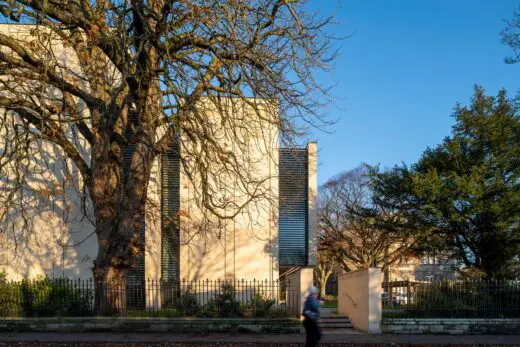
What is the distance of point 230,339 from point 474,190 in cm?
1171

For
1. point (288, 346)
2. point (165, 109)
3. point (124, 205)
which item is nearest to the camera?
point (288, 346)

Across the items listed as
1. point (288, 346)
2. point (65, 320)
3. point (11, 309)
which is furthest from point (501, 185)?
point (11, 309)

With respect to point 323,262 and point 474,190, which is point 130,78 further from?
point 323,262

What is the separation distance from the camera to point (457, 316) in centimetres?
1762

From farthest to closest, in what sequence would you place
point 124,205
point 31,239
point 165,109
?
point 31,239 → point 124,205 → point 165,109

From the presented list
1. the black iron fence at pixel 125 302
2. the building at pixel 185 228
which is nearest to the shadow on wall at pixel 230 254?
the building at pixel 185 228

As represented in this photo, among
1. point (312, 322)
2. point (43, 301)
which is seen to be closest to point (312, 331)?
point (312, 322)

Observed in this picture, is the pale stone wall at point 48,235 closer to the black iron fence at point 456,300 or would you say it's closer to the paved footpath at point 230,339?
the paved footpath at point 230,339

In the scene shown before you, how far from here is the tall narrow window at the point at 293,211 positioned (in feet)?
87.2

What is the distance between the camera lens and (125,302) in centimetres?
1706

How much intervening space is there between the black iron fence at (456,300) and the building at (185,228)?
20.5 feet

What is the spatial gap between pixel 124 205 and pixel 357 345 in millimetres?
7688

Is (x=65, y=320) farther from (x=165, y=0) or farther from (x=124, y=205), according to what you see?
(x=165, y=0)

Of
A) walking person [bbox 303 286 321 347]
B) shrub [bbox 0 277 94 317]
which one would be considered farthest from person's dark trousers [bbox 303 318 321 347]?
shrub [bbox 0 277 94 317]
